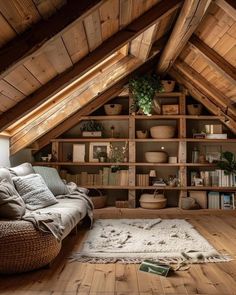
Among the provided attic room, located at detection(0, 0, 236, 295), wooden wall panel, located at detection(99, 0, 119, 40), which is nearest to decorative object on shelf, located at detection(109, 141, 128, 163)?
attic room, located at detection(0, 0, 236, 295)

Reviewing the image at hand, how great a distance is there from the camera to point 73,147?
5.67m

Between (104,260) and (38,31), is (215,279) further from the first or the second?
(38,31)

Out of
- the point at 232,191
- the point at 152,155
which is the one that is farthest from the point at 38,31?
the point at 232,191

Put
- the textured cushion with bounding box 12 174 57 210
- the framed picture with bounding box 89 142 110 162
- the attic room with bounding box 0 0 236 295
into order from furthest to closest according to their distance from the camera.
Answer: the framed picture with bounding box 89 142 110 162 < the textured cushion with bounding box 12 174 57 210 < the attic room with bounding box 0 0 236 295

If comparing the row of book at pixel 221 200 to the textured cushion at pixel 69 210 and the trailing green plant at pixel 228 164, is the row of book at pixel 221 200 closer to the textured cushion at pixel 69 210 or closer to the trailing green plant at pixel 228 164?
the trailing green plant at pixel 228 164

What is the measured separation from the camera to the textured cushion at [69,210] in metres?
3.07

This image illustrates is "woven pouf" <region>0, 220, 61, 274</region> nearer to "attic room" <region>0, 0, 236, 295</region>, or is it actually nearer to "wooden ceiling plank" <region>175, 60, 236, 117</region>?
"attic room" <region>0, 0, 236, 295</region>

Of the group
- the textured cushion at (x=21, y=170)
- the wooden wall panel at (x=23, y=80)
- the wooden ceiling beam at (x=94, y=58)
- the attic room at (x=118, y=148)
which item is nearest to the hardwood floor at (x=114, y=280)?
the attic room at (x=118, y=148)

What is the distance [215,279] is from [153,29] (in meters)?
2.52

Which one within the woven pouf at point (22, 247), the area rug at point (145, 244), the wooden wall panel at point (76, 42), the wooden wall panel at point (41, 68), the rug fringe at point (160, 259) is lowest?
the rug fringe at point (160, 259)

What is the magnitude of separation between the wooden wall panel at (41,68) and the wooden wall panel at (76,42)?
0.73 feet

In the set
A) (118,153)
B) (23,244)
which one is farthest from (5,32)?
(118,153)

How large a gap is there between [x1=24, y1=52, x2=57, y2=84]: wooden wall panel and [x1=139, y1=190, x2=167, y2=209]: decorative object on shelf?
2838 millimetres

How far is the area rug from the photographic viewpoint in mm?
2936
